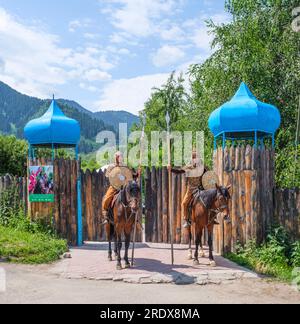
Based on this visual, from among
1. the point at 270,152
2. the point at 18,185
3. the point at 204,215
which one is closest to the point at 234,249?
the point at 204,215

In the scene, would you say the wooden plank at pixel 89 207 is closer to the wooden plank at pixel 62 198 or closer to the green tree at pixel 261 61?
the wooden plank at pixel 62 198

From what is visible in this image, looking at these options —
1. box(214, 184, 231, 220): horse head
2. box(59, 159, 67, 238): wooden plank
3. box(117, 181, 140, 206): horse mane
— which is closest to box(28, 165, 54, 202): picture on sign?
box(59, 159, 67, 238): wooden plank

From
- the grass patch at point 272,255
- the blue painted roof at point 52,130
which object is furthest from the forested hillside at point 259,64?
the blue painted roof at point 52,130

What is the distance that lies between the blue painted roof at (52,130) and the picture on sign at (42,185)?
1.40 meters

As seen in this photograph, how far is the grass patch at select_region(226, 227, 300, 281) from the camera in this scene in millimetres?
9391

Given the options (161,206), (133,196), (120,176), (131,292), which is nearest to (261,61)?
(161,206)

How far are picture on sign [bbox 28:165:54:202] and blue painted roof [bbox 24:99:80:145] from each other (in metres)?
1.40

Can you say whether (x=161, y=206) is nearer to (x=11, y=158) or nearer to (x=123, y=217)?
(x=123, y=217)

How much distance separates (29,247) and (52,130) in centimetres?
421

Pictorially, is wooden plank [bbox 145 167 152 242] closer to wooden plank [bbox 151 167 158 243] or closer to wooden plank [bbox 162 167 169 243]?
wooden plank [bbox 151 167 158 243]

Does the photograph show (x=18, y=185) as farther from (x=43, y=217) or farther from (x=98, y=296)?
(x=98, y=296)

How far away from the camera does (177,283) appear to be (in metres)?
8.23

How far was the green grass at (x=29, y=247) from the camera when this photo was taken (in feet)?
32.8
